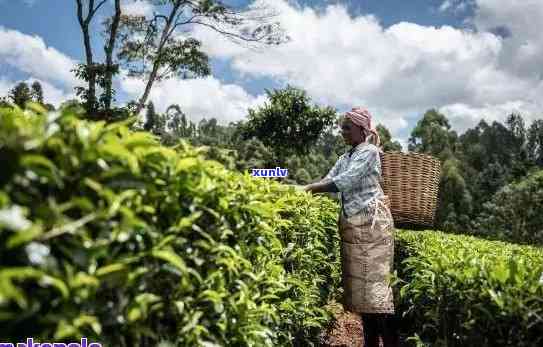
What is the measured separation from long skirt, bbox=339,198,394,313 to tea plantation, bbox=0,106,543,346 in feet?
5.19

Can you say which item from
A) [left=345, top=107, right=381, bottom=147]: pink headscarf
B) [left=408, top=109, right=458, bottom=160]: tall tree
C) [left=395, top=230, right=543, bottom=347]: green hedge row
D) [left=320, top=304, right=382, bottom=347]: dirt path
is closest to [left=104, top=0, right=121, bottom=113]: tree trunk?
[left=320, top=304, right=382, bottom=347]: dirt path

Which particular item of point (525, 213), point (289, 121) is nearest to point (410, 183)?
point (525, 213)

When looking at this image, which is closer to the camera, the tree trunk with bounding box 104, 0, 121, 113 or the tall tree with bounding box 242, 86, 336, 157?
the tree trunk with bounding box 104, 0, 121, 113

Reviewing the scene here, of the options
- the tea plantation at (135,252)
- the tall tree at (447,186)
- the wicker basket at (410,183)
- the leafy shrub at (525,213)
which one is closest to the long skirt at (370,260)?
the wicker basket at (410,183)

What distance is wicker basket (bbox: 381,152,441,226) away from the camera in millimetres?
A: 5348

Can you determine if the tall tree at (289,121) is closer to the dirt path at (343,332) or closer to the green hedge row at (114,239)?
the dirt path at (343,332)

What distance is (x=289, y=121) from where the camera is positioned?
42438 millimetres

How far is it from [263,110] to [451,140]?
45.5 metres

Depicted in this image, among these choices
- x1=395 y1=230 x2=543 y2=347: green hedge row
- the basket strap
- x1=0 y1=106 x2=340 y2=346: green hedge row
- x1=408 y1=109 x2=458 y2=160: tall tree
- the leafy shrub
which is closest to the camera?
x1=0 y1=106 x2=340 y2=346: green hedge row

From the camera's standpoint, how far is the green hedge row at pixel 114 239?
4.19ft

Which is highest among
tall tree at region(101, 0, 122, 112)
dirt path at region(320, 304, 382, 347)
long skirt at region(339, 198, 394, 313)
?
tall tree at region(101, 0, 122, 112)

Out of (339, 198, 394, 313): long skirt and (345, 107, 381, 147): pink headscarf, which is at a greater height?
(345, 107, 381, 147): pink headscarf

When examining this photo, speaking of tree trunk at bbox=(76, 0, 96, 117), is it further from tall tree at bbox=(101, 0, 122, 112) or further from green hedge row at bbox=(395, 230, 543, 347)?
green hedge row at bbox=(395, 230, 543, 347)

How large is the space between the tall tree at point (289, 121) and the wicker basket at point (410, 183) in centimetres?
3673
